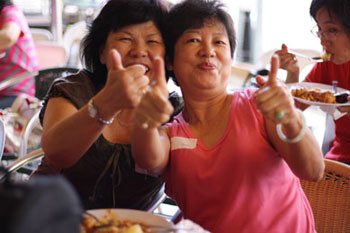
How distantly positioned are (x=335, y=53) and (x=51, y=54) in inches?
128

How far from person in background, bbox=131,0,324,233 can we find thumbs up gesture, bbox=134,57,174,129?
0.22ft

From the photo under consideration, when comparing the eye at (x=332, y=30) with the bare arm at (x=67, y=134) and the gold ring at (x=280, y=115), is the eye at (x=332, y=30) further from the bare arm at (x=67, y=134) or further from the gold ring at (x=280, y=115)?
the bare arm at (x=67, y=134)

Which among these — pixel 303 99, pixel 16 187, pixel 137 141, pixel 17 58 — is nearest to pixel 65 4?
pixel 17 58

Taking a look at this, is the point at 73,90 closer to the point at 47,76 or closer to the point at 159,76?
the point at 159,76

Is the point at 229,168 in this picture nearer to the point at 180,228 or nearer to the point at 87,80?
the point at 180,228

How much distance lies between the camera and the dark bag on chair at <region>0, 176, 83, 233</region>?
49 cm

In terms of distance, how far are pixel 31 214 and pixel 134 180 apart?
3.02 feet

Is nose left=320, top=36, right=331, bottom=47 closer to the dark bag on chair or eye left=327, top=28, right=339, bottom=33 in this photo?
eye left=327, top=28, right=339, bottom=33

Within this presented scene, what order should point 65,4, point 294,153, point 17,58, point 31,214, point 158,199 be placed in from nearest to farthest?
point 31,214 → point 294,153 → point 158,199 → point 17,58 → point 65,4

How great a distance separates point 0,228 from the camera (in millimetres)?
504

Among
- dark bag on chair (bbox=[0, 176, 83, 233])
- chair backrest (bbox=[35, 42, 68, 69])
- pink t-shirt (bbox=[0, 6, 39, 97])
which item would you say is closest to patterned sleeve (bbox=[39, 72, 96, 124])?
dark bag on chair (bbox=[0, 176, 83, 233])

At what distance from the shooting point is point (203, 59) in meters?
1.32

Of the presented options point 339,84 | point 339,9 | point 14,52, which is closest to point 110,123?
point 339,9

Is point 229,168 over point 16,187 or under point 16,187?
under
